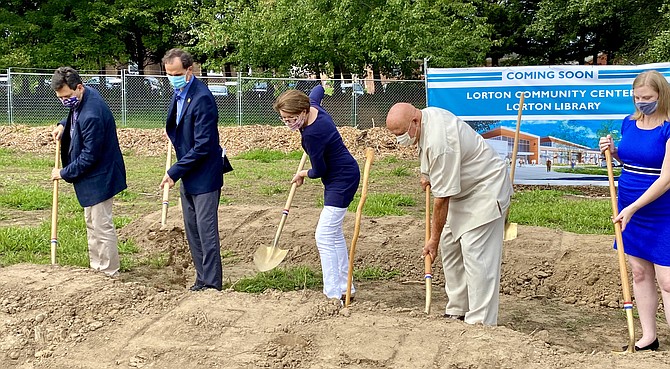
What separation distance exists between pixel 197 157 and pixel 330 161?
98 centimetres

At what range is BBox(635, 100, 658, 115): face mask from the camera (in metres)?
4.80

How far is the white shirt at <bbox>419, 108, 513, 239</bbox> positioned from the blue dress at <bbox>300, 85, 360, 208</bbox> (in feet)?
2.92

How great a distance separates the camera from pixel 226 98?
23062 mm

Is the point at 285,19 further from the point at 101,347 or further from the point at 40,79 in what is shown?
the point at 101,347

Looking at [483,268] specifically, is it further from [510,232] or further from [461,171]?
[510,232]

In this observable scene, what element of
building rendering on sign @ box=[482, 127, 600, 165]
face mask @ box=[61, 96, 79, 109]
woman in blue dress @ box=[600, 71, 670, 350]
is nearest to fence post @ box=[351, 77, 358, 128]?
building rendering on sign @ box=[482, 127, 600, 165]

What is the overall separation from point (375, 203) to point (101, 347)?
6487 mm

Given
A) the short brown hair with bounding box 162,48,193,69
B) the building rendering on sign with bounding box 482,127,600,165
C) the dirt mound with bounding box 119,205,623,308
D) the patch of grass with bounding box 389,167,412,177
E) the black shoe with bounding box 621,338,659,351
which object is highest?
the short brown hair with bounding box 162,48,193,69

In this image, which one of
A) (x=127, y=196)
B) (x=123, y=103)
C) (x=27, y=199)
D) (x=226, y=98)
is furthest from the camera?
(x=123, y=103)

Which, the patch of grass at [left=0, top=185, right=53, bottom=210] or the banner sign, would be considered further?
the banner sign

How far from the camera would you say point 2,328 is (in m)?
4.91

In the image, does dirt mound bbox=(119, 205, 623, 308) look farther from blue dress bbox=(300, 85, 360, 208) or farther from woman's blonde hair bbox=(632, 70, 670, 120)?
woman's blonde hair bbox=(632, 70, 670, 120)

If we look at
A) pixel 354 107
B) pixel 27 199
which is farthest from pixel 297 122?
pixel 354 107

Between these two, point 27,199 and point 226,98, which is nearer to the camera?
point 27,199
